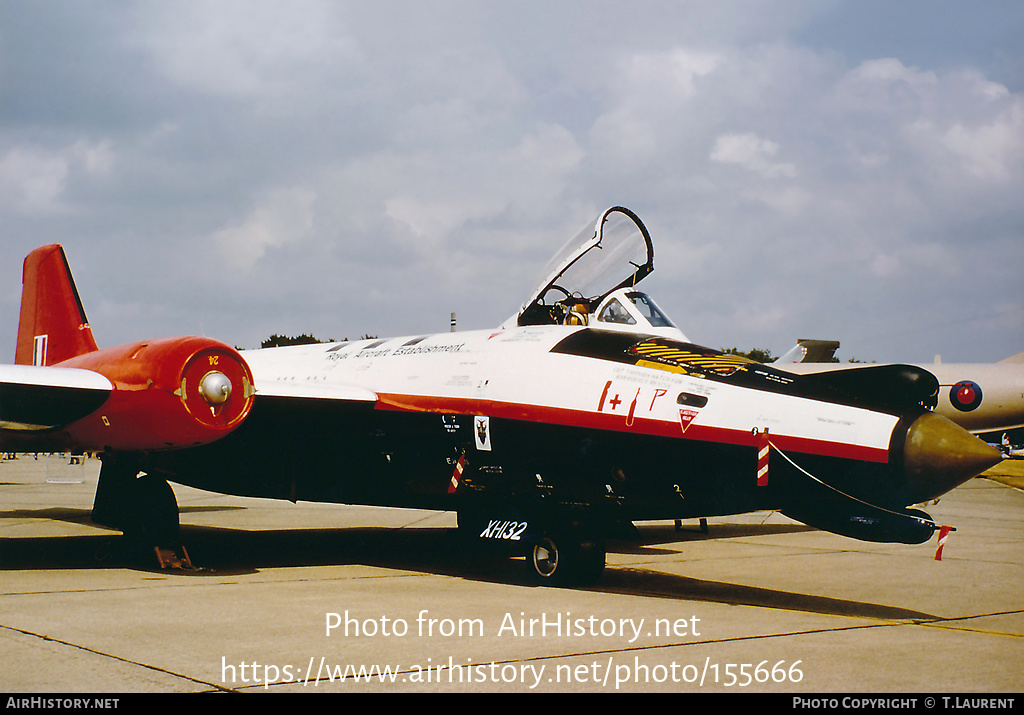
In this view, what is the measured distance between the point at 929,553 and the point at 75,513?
46.2 feet

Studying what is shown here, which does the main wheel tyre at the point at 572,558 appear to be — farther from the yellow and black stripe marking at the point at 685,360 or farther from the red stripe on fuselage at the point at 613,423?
the yellow and black stripe marking at the point at 685,360

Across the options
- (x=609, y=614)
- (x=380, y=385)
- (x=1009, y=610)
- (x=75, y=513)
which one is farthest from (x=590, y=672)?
(x=75, y=513)

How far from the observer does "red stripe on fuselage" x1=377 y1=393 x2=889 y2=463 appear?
21.8 feet

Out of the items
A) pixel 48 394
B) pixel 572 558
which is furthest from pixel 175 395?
pixel 572 558

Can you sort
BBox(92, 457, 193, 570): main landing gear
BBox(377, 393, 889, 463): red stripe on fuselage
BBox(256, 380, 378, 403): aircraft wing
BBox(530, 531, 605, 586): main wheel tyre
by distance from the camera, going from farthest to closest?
BBox(92, 457, 193, 570): main landing gear < BBox(256, 380, 378, 403): aircraft wing < BBox(530, 531, 605, 586): main wheel tyre < BBox(377, 393, 889, 463): red stripe on fuselage

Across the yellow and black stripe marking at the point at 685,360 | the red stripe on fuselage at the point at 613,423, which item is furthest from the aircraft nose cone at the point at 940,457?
the yellow and black stripe marking at the point at 685,360

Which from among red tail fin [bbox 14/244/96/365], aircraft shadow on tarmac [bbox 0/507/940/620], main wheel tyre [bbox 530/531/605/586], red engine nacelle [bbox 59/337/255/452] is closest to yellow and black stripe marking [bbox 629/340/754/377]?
main wheel tyre [bbox 530/531/605/586]

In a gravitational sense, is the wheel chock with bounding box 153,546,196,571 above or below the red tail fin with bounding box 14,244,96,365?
below

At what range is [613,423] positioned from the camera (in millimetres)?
7629

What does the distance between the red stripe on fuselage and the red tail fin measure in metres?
6.26

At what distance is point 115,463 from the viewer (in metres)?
10.0

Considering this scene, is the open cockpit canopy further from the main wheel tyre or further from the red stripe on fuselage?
the main wheel tyre

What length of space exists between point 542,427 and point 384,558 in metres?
3.50
